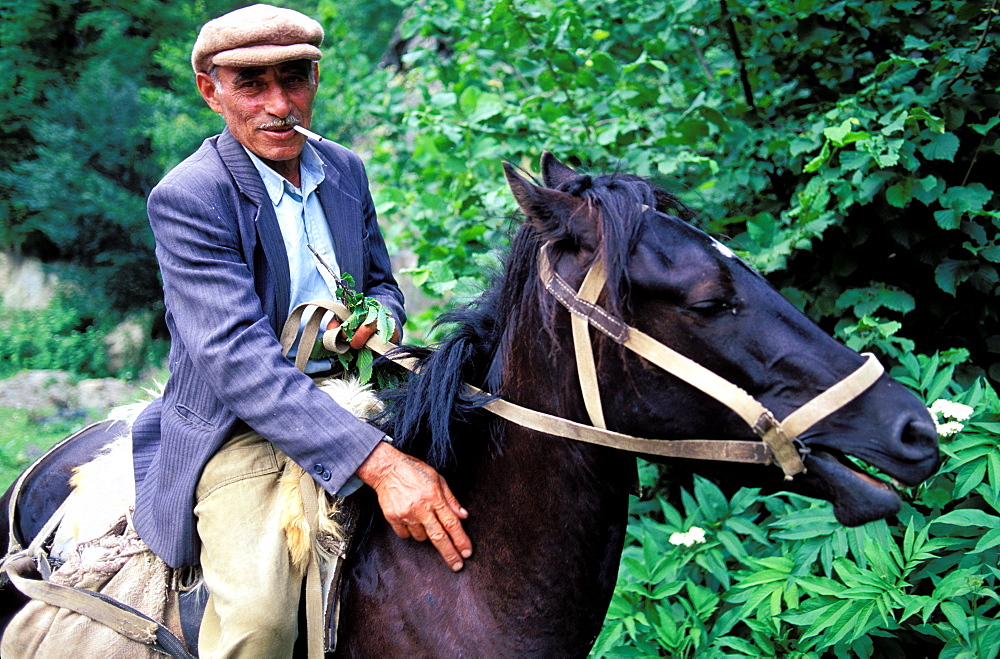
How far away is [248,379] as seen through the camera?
1.88 meters

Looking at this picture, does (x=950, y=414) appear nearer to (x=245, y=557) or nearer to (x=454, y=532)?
(x=454, y=532)

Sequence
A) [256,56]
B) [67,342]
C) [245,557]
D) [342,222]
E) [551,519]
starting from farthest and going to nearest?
[67,342] < [342,222] < [256,56] < [245,557] < [551,519]

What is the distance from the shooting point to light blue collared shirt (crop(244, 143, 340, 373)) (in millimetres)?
2240

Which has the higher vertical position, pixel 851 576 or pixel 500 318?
pixel 500 318

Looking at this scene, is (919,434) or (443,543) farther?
(443,543)

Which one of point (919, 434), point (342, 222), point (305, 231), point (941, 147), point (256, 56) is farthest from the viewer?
point (941, 147)

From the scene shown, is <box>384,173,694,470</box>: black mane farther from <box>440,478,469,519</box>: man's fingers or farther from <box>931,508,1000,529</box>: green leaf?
<box>931,508,1000,529</box>: green leaf

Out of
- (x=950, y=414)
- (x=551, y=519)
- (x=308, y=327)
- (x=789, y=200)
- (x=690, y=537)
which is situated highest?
(x=308, y=327)

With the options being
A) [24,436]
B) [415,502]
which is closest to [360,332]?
[415,502]

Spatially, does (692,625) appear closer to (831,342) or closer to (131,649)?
(831,342)

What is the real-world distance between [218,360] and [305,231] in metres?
0.59

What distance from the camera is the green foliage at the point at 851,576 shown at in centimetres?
233

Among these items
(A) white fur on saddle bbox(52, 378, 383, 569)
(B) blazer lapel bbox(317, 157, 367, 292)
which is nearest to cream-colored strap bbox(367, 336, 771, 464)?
(A) white fur on saddle bbox(52, 378, 383, 569)

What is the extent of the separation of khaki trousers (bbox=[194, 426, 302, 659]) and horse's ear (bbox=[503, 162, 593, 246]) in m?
1.03
